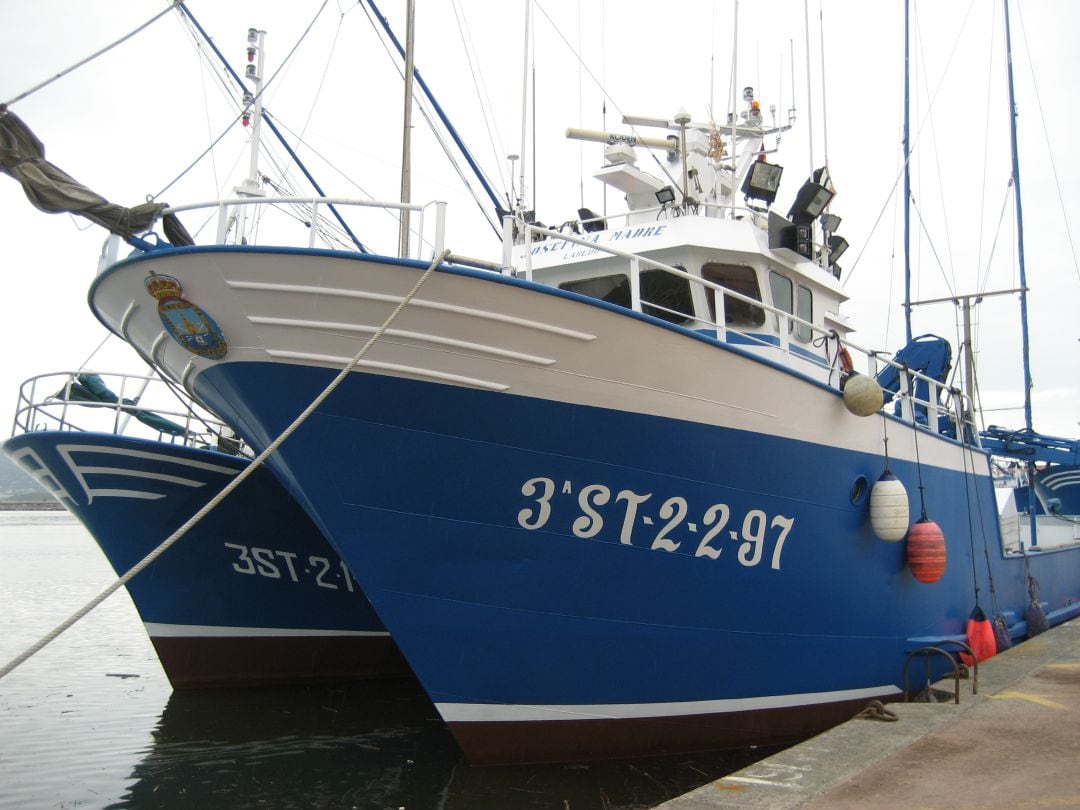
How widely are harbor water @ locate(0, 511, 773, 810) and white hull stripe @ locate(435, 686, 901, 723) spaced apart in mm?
401

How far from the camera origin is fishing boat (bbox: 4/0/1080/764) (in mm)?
5488

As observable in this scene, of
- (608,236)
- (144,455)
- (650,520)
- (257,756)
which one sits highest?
(608,236)

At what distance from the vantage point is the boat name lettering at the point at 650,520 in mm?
5723

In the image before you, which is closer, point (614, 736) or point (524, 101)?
point (614, 736)

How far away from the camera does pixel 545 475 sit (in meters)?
5.68

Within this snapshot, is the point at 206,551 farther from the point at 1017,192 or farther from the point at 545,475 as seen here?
the point at 1017,192

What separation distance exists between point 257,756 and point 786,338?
18.2 ft

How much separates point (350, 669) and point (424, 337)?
6.25 m

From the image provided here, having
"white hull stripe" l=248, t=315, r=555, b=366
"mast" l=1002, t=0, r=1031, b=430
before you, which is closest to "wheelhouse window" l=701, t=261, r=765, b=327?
"white hull stripe" l=248, t=315, r=555, b=366

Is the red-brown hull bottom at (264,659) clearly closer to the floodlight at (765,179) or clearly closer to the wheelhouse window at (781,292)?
the wheelhouse window at (781,292)

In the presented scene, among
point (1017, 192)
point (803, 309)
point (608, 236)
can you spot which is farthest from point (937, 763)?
point (1017, 192)

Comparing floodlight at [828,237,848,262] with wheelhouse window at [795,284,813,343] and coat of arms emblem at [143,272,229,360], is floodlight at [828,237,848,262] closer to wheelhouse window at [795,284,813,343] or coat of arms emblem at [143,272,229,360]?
wheelhouse window at [795,284,813,343]

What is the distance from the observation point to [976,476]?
975cm

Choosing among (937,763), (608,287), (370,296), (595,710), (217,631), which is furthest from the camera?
(217,631)
